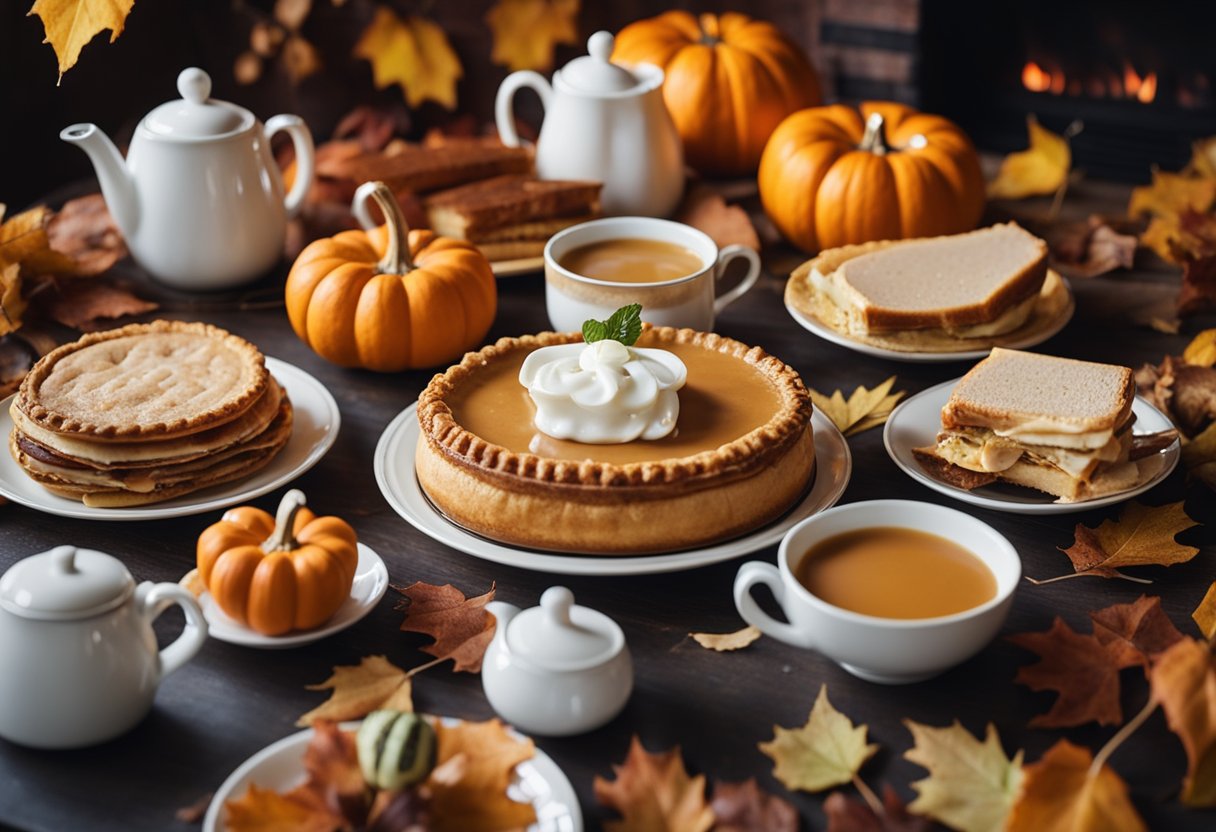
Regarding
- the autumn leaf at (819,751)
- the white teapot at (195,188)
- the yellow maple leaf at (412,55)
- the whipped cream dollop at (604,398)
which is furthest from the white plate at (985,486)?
the yellow maple leaf at (412,55)

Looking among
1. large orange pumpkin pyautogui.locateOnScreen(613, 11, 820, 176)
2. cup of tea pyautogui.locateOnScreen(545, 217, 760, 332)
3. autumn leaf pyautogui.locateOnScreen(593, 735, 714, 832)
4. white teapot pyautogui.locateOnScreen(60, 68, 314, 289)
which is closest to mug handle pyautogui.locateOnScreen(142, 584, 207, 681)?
autumn leaf pyautogui.locateOnScreen(593, 735, 714, 832)

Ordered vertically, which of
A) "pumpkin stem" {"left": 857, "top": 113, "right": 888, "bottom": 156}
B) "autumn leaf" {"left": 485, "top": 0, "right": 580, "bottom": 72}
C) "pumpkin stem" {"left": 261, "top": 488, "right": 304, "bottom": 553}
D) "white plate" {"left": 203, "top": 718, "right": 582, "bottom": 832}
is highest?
"autumn leaf" {"left": 485, "top": 0, "right": 580, "bottom": 72}

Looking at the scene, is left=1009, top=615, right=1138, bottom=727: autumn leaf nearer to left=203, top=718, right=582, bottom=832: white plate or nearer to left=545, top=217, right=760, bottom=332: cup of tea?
left=203, top=718, right=582, bottom=832: white plate

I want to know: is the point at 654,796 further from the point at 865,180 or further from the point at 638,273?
the point at 865,180

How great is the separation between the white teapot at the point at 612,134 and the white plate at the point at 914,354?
0.47 metres

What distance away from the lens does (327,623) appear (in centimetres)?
147

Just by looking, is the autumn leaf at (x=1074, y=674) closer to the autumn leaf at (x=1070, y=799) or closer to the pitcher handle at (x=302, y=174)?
the autumn leaf at (x=1070, y=799)

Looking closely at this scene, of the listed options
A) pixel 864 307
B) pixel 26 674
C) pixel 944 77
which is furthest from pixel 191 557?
pixel 944 77

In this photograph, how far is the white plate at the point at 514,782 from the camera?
3.92 ft

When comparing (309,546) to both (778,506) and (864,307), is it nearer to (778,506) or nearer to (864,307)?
(778,506)

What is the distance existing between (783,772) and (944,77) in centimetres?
241

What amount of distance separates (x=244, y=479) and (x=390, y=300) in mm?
385

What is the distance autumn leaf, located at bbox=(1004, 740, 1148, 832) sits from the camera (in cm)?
117

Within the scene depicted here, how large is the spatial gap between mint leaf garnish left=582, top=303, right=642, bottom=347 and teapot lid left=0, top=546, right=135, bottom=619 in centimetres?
68
